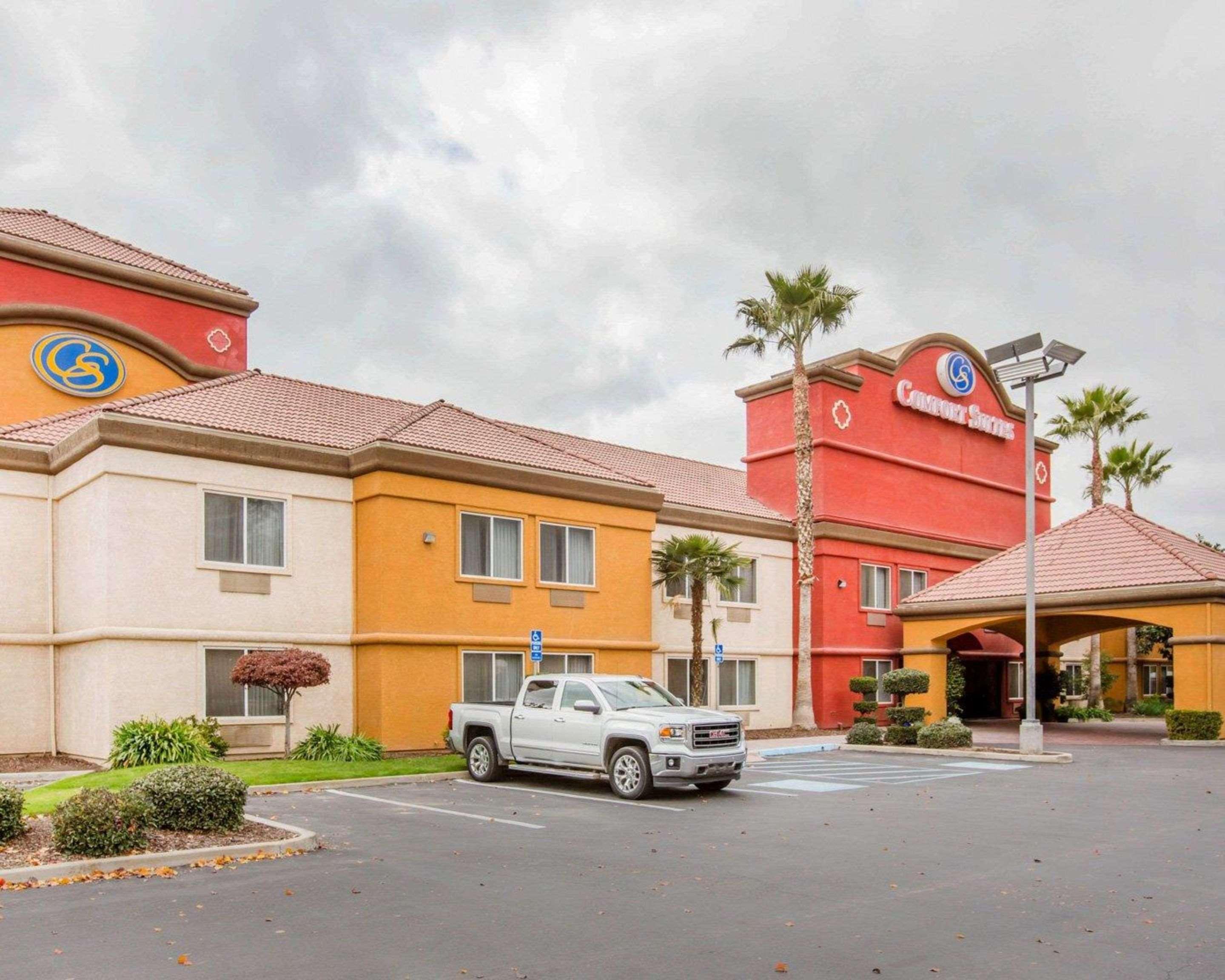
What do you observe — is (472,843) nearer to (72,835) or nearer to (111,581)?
(72,835)

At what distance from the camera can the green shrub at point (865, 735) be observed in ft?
88.9

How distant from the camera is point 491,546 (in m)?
24.0

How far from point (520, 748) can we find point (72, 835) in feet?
27.0

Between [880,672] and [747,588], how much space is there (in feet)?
19.8

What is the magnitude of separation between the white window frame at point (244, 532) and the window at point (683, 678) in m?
11.5

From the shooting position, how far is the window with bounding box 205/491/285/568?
2102 centimetres

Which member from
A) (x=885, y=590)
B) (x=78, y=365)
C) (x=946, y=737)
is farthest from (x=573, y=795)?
(x=885, y=590)

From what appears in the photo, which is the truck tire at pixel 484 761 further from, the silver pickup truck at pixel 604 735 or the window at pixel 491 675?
the window at pixel 491 675

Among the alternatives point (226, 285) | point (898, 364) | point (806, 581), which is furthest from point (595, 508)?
point (898, 364)

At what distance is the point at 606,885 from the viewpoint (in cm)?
1000

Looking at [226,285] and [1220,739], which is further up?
[226,285]

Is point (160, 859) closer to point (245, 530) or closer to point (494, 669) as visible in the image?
point (245, 530)

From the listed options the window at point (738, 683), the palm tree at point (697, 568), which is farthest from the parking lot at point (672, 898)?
the window at point (738, 683)

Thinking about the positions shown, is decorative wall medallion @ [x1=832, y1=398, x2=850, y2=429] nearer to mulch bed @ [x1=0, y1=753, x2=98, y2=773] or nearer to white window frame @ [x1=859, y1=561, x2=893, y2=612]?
white window frame @ [x1=859, y1=561, x2=893, y2=612]
